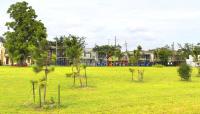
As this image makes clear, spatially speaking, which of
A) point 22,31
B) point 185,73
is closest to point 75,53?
point 185,73

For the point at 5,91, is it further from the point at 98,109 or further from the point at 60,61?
the point at 60,61

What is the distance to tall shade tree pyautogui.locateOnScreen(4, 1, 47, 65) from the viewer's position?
83188mm

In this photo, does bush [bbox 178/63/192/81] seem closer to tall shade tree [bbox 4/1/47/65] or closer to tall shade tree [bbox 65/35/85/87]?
tall shade tree [bbox 65/35/85/87]

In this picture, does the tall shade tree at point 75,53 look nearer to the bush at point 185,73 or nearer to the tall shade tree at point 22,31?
the bush at point 185,73

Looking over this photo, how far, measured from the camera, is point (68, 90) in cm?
3297

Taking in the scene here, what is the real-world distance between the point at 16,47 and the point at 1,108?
61.4m

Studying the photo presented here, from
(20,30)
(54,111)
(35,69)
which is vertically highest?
(20,30)

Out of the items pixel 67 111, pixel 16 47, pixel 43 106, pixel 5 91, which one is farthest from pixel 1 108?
pixel 16 47

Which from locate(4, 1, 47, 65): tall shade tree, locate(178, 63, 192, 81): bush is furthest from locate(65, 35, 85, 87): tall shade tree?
locate(4, 1, 47, 65): tall shade tree

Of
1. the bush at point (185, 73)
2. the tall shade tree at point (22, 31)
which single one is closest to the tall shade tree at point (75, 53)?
the bush at point (185, 73)

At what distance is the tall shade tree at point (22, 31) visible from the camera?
8319 centimetres

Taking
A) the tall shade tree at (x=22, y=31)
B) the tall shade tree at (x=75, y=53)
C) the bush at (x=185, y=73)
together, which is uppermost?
the tall shade tree at (x=22, y=31)

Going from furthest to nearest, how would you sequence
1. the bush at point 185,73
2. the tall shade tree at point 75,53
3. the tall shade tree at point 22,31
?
the tall shade tree at point 22,31 → the bush at point 185,73 → the tall shade tree at point 75,53

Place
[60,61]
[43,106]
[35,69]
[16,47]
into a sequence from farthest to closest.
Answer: [60,61]
[16,47]
[35,69]
[43,106]
